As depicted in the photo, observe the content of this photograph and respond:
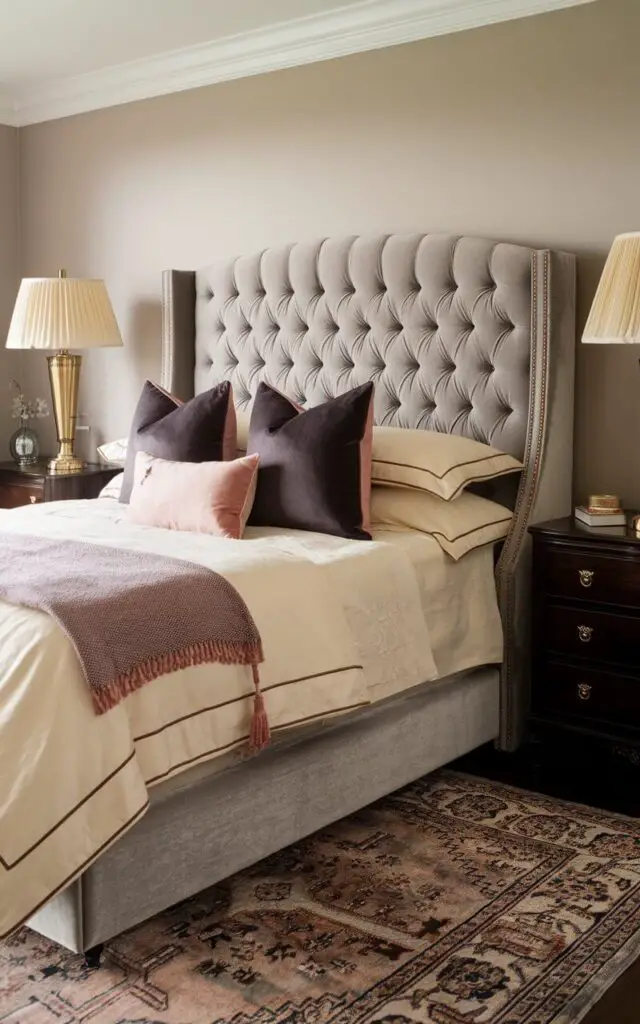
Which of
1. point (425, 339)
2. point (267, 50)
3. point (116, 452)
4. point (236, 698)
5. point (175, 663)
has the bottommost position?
point (236, 698)

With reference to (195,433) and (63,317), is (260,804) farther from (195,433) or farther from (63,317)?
(63,317)

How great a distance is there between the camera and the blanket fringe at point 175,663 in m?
2.14

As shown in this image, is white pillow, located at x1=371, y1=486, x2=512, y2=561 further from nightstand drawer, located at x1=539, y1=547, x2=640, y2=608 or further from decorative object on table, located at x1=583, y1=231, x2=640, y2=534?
decorative object on table, located at x1=583, y1=231, x2=640, y2=534

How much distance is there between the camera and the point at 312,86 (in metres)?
4.12

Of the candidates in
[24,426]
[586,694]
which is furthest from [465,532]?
[24,426]

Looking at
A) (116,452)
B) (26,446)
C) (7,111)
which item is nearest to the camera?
(116,452)

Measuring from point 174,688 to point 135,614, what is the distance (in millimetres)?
173

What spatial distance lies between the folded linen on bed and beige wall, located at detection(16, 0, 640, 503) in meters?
1.59

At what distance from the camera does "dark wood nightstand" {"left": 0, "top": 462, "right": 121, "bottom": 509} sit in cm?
446

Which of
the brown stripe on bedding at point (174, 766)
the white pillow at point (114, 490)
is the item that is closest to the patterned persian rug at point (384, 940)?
the brown stripe on bedding at point (174, 766)

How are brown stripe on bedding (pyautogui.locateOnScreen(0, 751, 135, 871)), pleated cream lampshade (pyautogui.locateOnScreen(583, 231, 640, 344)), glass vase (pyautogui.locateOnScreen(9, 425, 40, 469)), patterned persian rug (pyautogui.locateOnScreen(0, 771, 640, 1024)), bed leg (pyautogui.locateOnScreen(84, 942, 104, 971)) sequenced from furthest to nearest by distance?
glass vase (pyautogui.locateOnScreen(9, 425, 40, 469)) < pleated cream lampshade (pyautogui.locateOnScreen(583, 231, 640, 344)) < bed leg (pyautogui.locateOnScreen(84, 942, 104, 971)) < patterned persian rug (pyautogui.locateOnScreen(0, 771, 640, 1024)) < brown stripe on bedding (pyautogui.locateOnScreen(0, 751, 135, 871))

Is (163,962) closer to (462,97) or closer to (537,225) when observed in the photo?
(537,225)

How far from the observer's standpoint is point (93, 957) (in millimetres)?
2219

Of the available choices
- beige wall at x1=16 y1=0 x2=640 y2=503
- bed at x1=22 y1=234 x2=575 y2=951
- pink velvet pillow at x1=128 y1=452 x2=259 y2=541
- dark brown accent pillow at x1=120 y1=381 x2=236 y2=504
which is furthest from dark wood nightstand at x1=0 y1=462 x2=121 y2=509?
pink velvet pillow at x1=128 y1=452 x2=259 y2=541
